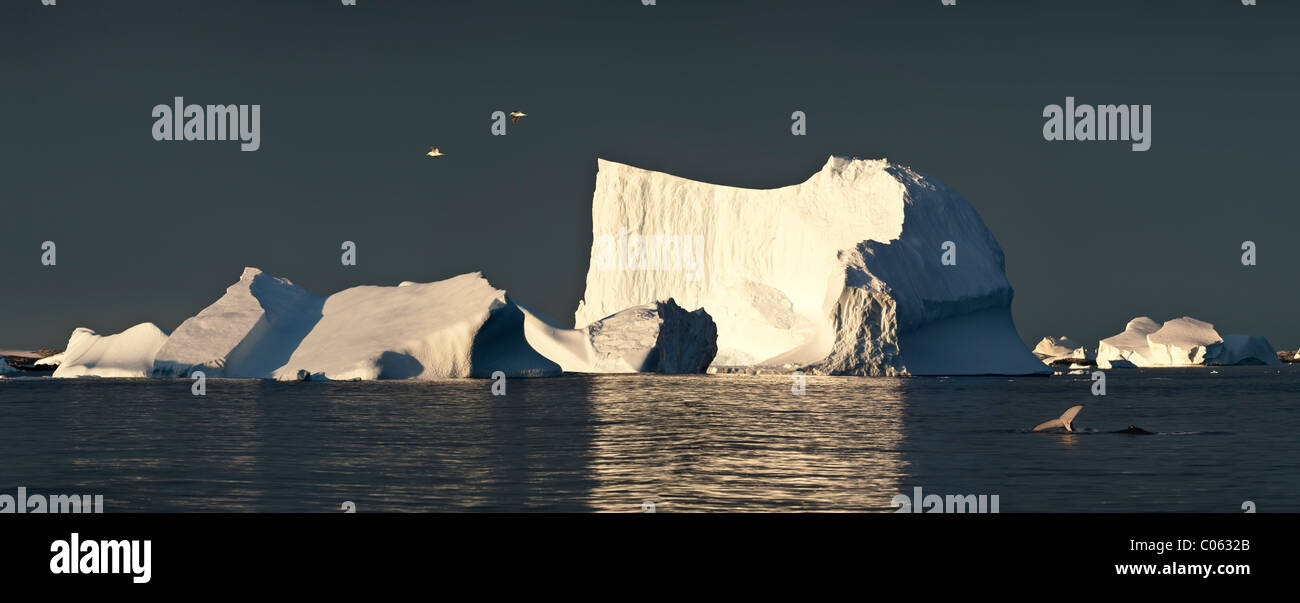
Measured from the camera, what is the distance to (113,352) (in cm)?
4919

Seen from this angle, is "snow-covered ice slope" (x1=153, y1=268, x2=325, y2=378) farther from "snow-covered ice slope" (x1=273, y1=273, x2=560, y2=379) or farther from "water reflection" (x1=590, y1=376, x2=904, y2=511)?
"water reflection" (x1=590, y1=376, x2=904, y2=511)

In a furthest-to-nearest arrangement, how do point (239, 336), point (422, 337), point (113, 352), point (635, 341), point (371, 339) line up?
1. point (635, 341)
2. point (113, 352)
3. point (239, 336)
4. point (371, 339)
5. point (422, 337)

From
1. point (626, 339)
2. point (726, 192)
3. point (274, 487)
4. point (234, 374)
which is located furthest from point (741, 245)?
point (274, 487)

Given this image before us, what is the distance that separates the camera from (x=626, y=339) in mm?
50094

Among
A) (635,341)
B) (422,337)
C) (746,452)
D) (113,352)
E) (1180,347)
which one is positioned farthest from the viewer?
(1180,347)

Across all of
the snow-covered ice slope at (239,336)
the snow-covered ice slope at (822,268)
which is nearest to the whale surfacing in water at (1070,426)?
the snow-covered ice slope at (822,268)

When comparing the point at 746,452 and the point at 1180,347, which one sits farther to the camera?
the point at 1180,347

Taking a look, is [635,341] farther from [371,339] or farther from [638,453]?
[638,453]

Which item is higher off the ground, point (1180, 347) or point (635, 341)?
point (635, 341)

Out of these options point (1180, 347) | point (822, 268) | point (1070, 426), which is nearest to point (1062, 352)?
point (1180, 347)

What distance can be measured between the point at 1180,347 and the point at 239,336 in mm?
68454

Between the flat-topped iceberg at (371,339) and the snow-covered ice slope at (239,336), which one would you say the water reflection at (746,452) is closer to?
the flat-topped iceberg at (371,339)

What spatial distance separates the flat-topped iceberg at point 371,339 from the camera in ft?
140
